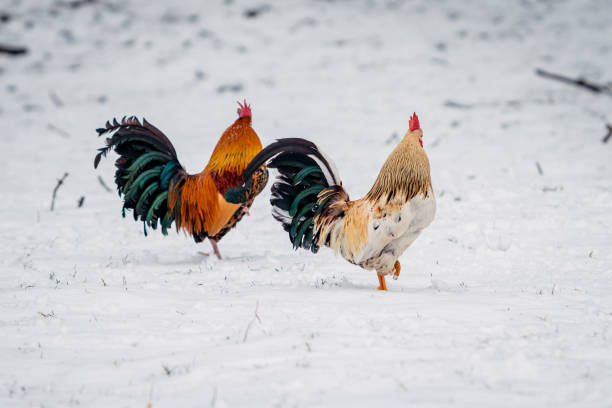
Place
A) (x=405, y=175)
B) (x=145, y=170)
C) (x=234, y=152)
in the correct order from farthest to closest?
(x=234, y=152)
(x=145, y=170)
(x=405, y=175)

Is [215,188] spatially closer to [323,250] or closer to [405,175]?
[323,250]

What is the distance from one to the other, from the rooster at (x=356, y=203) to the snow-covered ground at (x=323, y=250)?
432mm

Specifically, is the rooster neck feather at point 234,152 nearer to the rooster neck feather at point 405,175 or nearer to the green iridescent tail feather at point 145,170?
the green iridescent tail feather at point 145,170

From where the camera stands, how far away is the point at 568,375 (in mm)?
3008

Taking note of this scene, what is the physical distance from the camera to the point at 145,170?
20.2ft

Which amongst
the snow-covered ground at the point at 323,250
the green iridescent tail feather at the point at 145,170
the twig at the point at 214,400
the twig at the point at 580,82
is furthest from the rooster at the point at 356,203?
the twig at the point at 580,82

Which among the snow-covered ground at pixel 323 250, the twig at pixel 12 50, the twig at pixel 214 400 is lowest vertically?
the twig at pixel 214 400

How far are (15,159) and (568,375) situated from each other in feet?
40.0

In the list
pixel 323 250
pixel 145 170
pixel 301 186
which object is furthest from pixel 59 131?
pixel 301 186

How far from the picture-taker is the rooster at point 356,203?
15.2 ft

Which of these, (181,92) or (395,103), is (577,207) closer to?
(395,103)

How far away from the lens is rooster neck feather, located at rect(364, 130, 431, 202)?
466 cm

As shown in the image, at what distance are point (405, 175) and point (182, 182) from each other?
2.88 m

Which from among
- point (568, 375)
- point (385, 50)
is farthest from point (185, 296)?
point (385, 50)
